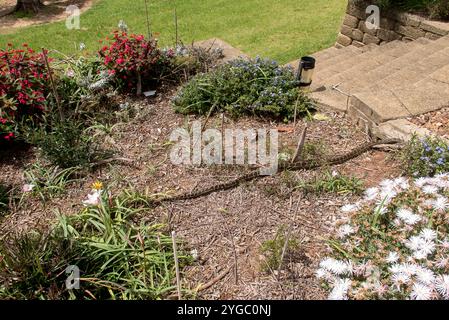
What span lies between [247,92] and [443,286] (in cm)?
260

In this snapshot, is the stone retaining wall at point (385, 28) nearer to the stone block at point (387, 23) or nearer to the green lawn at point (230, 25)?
the stone block at point (387, 23)

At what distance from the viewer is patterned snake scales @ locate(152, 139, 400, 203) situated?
10.2 feet

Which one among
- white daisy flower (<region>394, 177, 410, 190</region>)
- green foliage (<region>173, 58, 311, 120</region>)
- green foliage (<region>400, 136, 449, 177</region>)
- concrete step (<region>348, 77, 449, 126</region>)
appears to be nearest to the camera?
white daisy flower (<region>394, 177, 410, 190</region>)

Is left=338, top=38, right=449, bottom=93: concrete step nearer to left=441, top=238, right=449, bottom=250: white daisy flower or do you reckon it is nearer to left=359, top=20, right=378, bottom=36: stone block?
left=359, top=20, right=378, bottom=36: stone block

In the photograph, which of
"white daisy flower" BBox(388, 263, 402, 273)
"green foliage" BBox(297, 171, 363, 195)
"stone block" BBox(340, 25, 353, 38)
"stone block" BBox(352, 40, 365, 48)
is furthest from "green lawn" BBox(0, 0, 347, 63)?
"white daisy flower" BBox(388, 263, 402, 273)

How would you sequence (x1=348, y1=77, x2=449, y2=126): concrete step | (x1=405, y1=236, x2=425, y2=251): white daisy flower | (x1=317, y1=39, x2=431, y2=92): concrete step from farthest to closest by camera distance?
1. (x1=317, y1=39, x2=431, y2=92): concrete step
2. (x1=348, y1=77, x2=449, y2=126): concrete step
3. (x1=405, y1=236, x2=425, y2=251): white daisy flower

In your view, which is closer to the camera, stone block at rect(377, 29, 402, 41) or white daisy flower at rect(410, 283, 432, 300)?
white daisy flower at rect(410, 283, 432, 300)

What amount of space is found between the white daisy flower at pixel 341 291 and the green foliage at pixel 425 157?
1.23 m

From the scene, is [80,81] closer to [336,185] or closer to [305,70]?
[305,70]

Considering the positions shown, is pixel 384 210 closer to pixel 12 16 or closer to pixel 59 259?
pixel 59 259

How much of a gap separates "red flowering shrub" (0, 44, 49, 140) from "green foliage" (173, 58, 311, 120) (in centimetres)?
133

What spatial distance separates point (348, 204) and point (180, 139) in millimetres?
1660

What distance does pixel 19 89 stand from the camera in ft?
12.3

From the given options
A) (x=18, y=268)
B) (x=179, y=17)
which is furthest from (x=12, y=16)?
(x=18, y=268)
